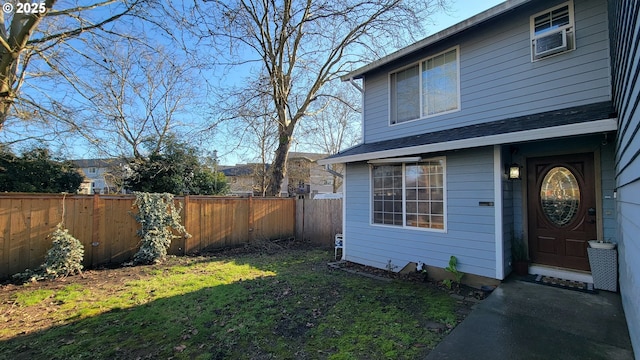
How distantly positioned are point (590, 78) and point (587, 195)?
1832 millimetres

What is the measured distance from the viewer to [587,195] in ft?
14.8

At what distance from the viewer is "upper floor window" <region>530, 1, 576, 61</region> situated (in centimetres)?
448

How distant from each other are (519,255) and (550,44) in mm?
3672

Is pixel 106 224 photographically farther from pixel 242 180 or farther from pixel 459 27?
pixel 242 180

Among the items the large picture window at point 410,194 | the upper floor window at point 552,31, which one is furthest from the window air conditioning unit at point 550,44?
the large picture window at point 410,194

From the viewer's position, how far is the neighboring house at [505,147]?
13.9ft

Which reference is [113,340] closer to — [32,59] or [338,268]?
[338,268]

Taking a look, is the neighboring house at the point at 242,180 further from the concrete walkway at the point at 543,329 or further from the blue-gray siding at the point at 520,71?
the concrete walkway at the point at 543,329

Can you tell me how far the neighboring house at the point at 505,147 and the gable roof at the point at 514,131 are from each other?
0.02m

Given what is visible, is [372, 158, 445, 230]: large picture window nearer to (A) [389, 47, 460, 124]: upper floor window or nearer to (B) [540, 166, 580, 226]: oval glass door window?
(A) [389, 47, 460, 124]: upper floor window

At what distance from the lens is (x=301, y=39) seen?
38.9ft

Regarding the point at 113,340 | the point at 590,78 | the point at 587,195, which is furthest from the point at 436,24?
the point at 113,340

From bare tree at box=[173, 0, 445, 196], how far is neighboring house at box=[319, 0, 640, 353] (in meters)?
3.94

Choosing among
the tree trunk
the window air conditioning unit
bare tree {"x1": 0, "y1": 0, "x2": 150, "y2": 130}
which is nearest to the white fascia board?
the window air conditioning unit
